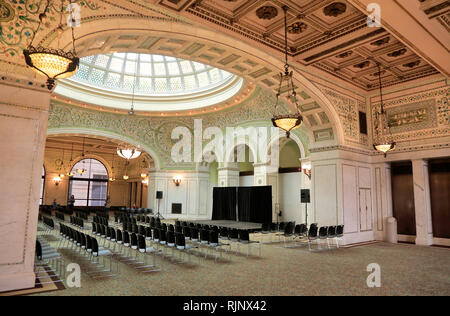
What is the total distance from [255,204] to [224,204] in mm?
2312

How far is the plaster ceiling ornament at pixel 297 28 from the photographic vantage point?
7.41m

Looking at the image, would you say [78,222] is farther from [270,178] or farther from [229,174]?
[270,178]

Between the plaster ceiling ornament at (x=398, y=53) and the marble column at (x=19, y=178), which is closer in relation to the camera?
the marble column at (x=19, y=178)

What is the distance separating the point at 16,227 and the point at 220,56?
6051 mm

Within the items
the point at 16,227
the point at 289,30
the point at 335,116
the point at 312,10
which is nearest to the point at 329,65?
the point at 335,116

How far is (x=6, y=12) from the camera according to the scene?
190 inches

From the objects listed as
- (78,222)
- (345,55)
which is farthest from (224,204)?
(345,55)

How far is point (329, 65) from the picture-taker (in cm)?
977

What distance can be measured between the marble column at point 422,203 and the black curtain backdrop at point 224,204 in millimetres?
9335

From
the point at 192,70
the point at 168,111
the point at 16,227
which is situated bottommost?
the point at 16,227

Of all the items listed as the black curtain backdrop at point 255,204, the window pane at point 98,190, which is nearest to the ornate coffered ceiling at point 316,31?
the black curtain backdrop at point 255,204

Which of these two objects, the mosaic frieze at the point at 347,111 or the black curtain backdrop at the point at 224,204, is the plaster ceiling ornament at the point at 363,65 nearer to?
the mosaic frieze at the point at 347,111

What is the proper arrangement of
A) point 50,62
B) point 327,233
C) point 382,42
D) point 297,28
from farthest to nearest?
point 327,233 < point 382,42 < point 297,28 < point 50,62

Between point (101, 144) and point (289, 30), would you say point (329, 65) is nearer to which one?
point (289, 30)
